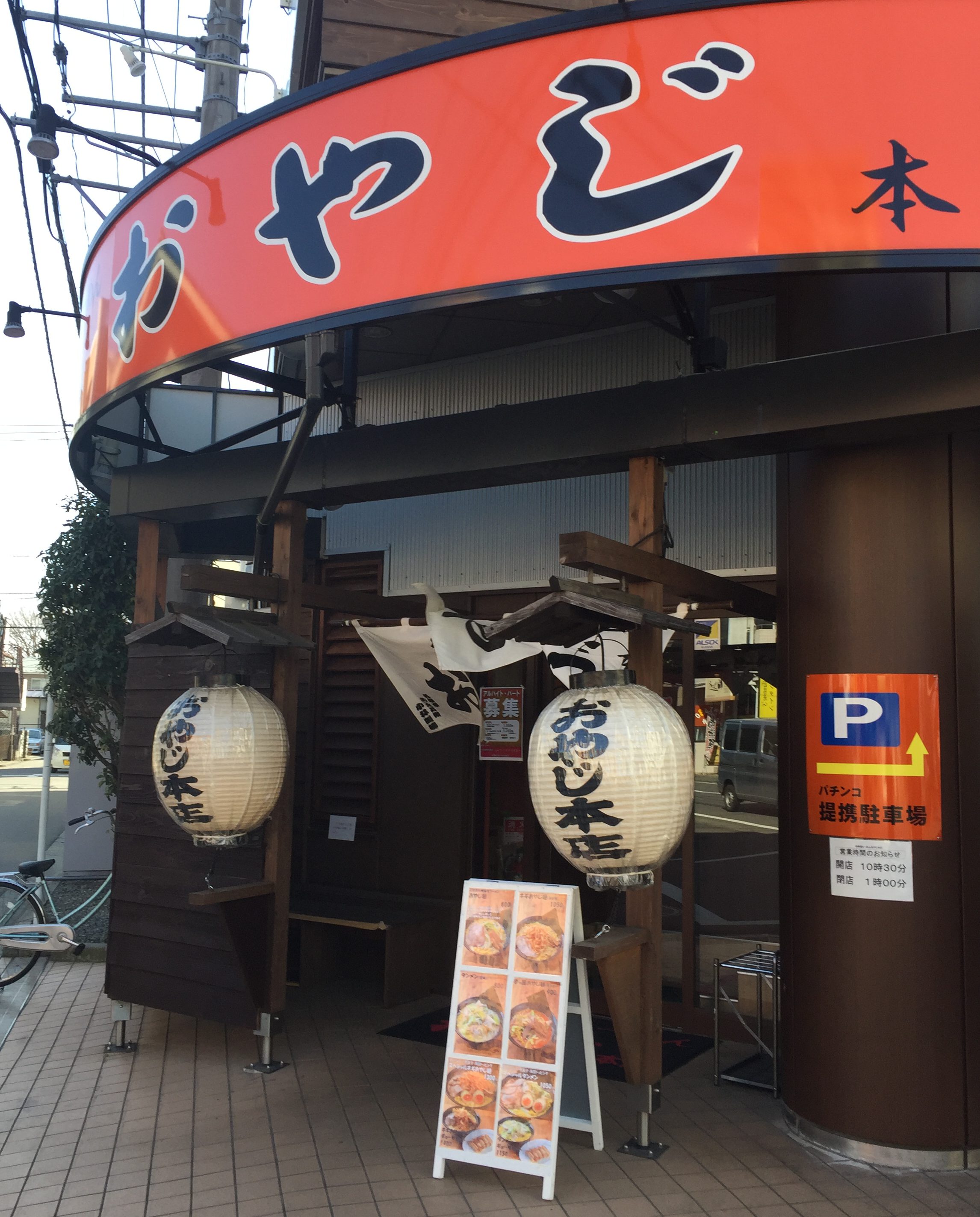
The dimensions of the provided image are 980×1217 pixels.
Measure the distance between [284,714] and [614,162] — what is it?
4238mm

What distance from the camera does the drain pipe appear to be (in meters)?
6.10

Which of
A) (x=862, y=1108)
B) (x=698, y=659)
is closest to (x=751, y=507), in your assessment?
(x=698, y=659)

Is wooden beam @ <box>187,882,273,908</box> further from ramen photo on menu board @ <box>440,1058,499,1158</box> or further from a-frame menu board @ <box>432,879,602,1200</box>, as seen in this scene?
ramen photo on menu board @ <box>440,1058,499,1158</box>

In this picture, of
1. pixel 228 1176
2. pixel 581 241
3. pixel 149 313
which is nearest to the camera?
pixel 581 241

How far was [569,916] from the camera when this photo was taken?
5.43 meters

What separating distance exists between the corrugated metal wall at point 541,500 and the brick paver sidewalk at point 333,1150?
4007 millimetres

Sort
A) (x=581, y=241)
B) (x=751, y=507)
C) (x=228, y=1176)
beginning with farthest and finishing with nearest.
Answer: (x=751, y=507)
(x=228, y=1176)
(x=581, y=241)

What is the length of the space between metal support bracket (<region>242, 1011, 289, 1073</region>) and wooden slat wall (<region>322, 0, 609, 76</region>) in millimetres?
8059

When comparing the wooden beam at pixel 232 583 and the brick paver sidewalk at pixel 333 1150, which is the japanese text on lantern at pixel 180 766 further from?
the brick paver sidewalk at pixel 333 1150

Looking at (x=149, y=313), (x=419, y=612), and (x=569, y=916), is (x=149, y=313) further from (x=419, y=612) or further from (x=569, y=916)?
(x=569, y=916)

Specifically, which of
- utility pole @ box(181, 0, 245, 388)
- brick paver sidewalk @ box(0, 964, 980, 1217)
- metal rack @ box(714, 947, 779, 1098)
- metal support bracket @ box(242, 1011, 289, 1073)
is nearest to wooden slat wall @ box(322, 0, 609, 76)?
utility pole @ box(181, 0, 245, 388)

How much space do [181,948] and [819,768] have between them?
4723 millimetres

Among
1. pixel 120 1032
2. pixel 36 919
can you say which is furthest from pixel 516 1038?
pixel 36 919

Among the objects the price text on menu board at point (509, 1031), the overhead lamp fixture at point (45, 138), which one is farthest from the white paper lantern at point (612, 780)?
the overhead lamp fixture at point (45, 138)
